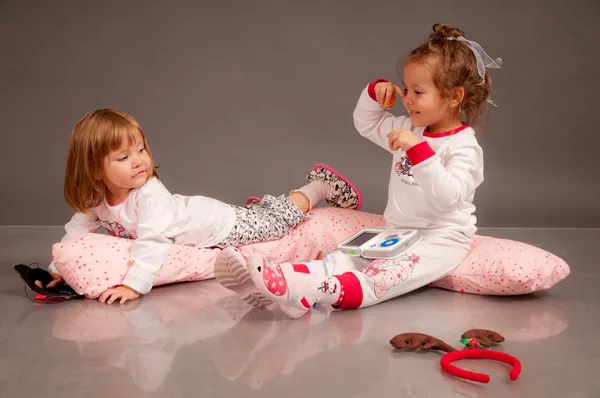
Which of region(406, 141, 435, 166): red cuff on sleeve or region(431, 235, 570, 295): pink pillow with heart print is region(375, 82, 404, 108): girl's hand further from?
region(431, 235, 570, 295): pink pillow with heart print

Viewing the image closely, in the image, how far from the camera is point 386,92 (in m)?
3.09

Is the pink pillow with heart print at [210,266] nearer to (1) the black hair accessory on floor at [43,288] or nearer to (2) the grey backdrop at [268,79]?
(1) the black hair accessory on floor at [43,288]

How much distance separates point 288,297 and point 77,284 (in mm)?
737

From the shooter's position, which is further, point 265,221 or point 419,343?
point 265,221

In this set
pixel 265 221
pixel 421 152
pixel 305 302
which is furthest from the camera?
pixel 265 221

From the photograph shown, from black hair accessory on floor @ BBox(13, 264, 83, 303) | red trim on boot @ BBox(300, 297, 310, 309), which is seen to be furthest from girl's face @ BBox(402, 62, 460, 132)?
black hair accessory on floor @ BBox(13, 264, 83, 303)

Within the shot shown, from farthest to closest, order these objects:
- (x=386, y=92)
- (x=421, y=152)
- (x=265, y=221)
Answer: (x=265, y=221) < (x=386, y=92) < (x=421, y=152)

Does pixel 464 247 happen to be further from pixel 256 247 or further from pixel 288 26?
pixel 288 26

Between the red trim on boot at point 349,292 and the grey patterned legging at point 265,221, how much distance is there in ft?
1.97

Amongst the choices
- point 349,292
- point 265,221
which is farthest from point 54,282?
point 349,292

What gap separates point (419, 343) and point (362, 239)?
2.24 feet

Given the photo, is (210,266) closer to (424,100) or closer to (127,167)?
(127,167)

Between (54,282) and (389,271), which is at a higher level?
(389,271)

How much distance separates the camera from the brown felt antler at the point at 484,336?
7.77ft
